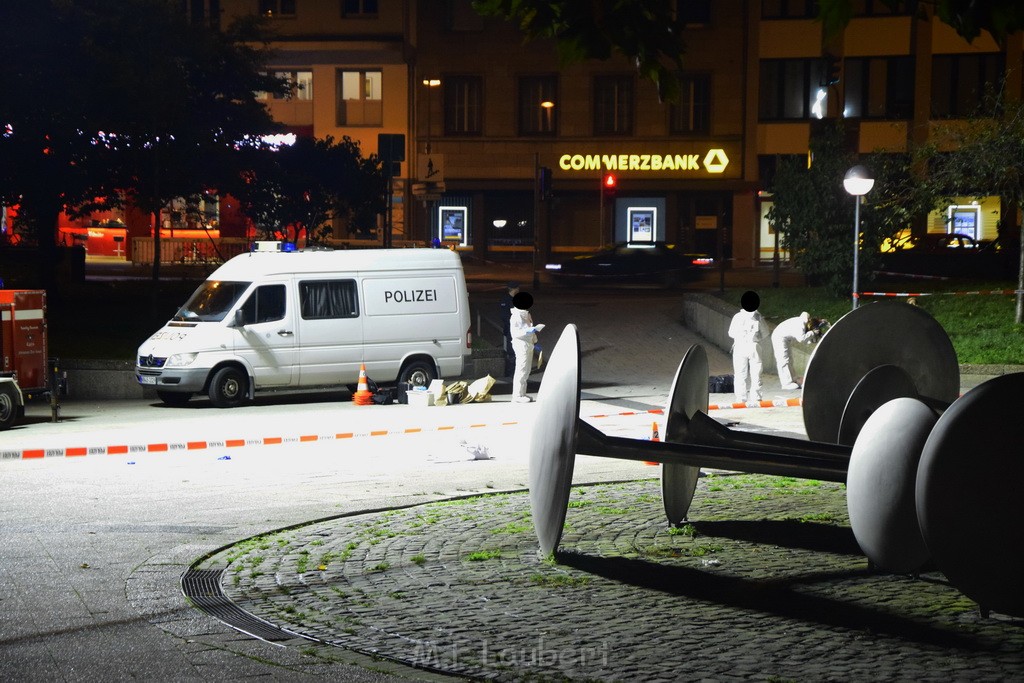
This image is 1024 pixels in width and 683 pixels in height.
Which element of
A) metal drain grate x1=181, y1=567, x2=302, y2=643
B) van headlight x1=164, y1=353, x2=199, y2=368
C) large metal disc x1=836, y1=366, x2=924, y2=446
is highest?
large metal disc x1=836, y1=366, x2=924, y2=446

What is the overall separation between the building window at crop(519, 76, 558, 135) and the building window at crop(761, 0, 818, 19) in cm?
941

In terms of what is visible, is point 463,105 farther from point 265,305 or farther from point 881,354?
point 881,354

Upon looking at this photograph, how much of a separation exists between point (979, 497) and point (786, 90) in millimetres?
49657

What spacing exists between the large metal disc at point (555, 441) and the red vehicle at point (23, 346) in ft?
32.5

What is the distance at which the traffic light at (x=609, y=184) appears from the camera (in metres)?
50.9

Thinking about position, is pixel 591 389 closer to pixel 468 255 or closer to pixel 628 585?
pixel 628 585

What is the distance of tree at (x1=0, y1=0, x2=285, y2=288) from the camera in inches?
958

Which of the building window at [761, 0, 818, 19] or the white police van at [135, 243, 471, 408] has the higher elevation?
the building window at [761, 0, 818, 19]

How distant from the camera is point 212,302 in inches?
731

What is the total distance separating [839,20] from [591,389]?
1464 cm

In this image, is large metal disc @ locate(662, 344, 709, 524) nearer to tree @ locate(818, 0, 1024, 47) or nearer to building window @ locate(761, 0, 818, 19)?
tree @ locate(818, 0, 1024, 47)

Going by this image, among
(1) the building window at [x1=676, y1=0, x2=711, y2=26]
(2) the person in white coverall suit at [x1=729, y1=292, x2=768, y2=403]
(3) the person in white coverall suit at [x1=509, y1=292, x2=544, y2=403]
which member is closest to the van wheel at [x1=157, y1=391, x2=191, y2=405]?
(3) the person in white coverall suit at [x1=509, y1=292, x2=544, y2=403]

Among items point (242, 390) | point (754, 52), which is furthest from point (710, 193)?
point (242, 390)

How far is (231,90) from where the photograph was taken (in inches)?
1165
